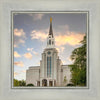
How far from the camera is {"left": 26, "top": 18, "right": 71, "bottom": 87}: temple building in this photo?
5.38 ft

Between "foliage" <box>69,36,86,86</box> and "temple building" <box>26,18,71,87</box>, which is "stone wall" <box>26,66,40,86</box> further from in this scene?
"foliage" <box>69,36,86,86</box>

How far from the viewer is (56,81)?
64.5 inches

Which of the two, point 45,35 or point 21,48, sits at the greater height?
point 45,35

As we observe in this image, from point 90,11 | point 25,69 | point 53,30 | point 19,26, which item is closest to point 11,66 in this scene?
point 25,69

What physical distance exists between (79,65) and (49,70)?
0.31 m

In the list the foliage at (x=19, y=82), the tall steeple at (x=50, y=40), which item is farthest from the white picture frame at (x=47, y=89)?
the tall steeple at (x=50, y=40)

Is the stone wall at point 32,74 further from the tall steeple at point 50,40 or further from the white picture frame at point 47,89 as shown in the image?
the tall steeple at point 50,40

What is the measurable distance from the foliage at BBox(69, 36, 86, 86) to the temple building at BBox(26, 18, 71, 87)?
2.5 inches

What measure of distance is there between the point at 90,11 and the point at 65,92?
83cm

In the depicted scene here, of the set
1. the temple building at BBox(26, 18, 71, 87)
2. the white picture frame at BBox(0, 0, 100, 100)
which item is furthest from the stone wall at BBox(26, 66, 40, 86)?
the white picture frame at BBox(0, 0, 100, 100)

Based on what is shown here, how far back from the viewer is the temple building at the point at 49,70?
1640mm

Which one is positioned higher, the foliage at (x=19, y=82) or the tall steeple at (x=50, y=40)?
the tall steeple at (x=50, y=40)

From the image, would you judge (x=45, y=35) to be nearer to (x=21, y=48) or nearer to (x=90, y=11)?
(x=21, y=48)

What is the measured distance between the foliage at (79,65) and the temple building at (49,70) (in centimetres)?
6
